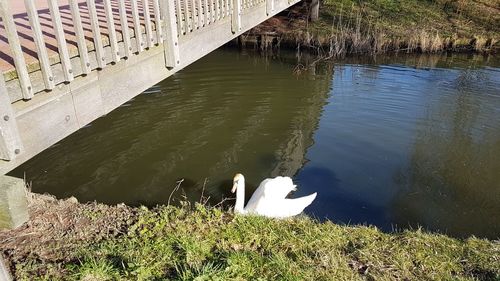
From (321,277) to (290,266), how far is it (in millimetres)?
287

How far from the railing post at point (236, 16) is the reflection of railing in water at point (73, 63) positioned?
1621 mm

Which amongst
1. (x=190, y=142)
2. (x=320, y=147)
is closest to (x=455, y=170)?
(x=320, y=147)

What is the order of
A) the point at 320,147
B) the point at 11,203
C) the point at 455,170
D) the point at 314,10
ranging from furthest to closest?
the point at 314,10 → the point at 320,147 → the point at 455,170 → the point at 11,203

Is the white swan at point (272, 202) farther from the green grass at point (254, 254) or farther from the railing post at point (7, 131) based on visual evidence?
the railing post at point (7, 131)

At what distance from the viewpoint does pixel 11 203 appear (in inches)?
151

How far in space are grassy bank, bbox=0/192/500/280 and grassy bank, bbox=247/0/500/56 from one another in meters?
12.0

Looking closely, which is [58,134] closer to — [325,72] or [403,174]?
[403,174]

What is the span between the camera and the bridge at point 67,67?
348 centimetres

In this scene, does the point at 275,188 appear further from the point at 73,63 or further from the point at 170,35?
the point at 73,63

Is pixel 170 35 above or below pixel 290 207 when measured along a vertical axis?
above

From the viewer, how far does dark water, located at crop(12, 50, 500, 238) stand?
281 inches

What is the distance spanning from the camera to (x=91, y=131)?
9633 millimetres

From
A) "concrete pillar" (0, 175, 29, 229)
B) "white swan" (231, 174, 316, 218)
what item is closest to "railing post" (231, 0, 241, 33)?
"white swan" (231, 174, 316, 218)

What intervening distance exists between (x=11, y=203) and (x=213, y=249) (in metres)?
1.90
